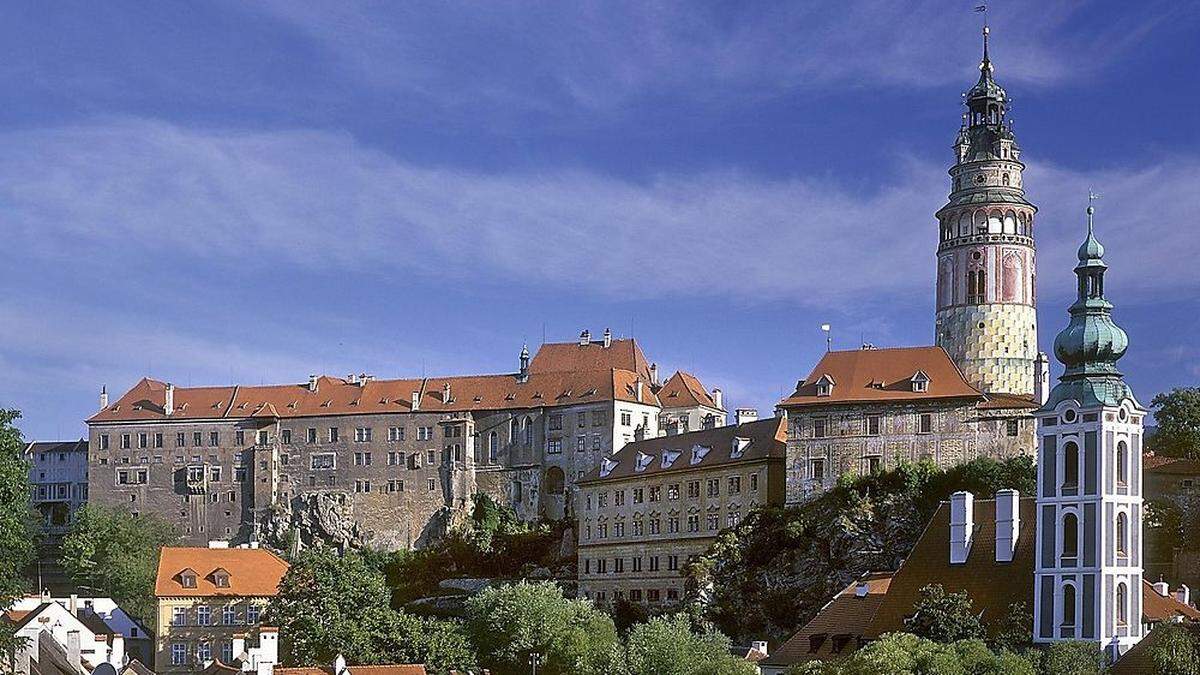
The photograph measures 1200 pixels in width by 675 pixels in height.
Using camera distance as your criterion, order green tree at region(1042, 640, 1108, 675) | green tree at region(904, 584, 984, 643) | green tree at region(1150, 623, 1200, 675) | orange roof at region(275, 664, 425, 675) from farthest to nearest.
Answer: green tree at region(904, 584, 984, 643) → green tree at region(1042, 640, 1108, 675) → orange roof at region(275, 664, 425, 675) → green tree at region(1150, 623, 1200, 675)

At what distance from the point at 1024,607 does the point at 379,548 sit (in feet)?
192

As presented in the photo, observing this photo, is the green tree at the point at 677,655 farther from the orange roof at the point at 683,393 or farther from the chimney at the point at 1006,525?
the orange roof at the point at 683,393

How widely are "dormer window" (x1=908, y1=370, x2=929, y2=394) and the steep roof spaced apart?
23.9 ft

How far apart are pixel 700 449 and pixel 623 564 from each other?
7833mm

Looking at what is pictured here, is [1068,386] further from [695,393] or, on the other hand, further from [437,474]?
[437,474]

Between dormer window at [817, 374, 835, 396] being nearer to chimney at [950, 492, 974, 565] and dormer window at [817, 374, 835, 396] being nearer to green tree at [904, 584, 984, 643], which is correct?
chimney at [950, 492, 974, 565]

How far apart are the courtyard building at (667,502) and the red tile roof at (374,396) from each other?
1345 cm

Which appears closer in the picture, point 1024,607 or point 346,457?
point 1024,607

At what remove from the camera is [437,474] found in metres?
114

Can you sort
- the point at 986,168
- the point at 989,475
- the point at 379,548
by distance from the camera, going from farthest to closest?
the point at 379,548 → the point at 986,168 → the point at 989,475

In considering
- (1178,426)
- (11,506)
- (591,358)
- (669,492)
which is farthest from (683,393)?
(11,506)

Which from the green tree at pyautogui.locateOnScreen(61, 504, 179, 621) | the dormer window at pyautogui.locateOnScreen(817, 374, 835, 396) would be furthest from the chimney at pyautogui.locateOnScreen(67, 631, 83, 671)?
the green tree at pyautogui.locateOnScreen(61, 504, 179, 621)

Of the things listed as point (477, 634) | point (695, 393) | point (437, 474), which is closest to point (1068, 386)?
point (477, 634)

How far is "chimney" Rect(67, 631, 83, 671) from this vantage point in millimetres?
53103
